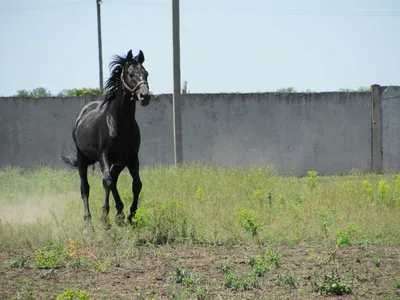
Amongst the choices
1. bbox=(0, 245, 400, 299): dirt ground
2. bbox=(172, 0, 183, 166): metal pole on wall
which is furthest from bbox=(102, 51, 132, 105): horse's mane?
bbox=(172, 0, 183, 166): metal pole on wall

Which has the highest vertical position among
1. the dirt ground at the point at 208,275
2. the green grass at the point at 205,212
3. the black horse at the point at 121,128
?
the black horse at the point at 121,128

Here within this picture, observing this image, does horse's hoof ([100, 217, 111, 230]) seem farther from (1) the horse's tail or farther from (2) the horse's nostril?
(1) the horse's tail

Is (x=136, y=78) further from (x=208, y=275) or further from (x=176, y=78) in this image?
(x=176, y=78)

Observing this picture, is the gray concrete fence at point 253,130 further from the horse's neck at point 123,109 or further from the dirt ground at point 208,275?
the dirt ground at point 208,275

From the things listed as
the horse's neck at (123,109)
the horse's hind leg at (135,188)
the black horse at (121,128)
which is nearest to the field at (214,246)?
the horse's hind leg at (135,188)

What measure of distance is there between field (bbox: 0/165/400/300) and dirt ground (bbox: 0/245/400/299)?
0.01 m

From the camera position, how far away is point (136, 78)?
11.8 m

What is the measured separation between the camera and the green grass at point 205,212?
10633 millimetres

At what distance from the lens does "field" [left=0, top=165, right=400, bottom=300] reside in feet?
25.8

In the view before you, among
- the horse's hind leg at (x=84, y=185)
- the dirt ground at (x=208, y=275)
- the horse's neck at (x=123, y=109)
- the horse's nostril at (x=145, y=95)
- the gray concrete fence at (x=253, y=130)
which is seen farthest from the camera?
the gray concrete fence at (x=253, y=130)

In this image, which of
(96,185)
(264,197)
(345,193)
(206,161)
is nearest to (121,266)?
(264,197)

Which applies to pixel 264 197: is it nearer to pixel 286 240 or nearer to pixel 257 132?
pixel 286 240

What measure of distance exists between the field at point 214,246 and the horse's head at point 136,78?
1661mm

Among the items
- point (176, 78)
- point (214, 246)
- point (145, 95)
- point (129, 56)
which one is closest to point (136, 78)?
point (145, 95)
